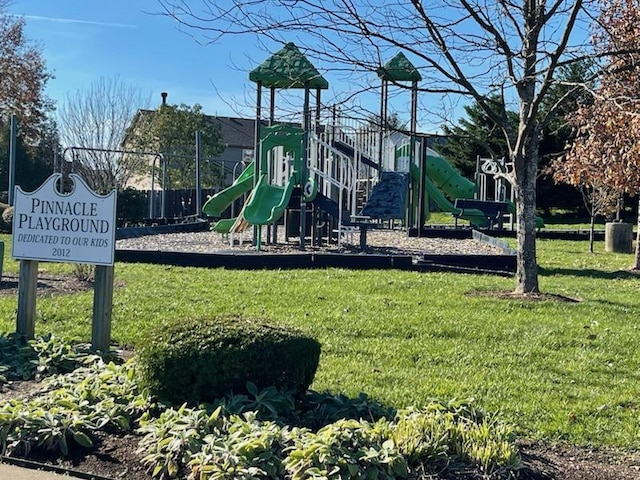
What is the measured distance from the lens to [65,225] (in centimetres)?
570

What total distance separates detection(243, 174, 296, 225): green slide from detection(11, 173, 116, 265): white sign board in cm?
829

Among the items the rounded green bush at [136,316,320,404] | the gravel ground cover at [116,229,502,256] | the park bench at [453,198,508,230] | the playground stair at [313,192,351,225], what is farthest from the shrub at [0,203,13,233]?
the rounded green bush at [136,316,320,404]

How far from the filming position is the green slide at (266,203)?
1416 centimetres

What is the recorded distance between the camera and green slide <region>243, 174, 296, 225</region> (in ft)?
46.4

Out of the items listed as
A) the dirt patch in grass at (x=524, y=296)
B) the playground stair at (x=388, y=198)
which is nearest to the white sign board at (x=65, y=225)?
the dirt patch in grass at (x=524, y=296)

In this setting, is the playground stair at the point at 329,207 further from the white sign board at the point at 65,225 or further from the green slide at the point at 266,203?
the white sign board at the point at 65,225

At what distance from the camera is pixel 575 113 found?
46.2 feet

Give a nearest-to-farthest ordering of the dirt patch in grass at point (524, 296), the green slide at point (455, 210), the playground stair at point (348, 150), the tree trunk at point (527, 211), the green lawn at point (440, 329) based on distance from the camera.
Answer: the green lawn at point (440, 329) → the dirt patch in grass at point (524, 296) → the tree trunk at point (527, 211) → the playground stair at point (348, 150) → the green slide at point (455, 210)

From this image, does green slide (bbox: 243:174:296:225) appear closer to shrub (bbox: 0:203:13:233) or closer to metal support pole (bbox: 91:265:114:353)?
shrub (bbox: 0:203:13:233)

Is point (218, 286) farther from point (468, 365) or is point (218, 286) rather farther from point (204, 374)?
point (204, 374)

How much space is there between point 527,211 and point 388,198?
777 centimetres

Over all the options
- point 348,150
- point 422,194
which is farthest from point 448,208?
point 348,150

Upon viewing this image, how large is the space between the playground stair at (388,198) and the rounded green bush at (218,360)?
1210cm

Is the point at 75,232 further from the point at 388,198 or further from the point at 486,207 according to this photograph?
the point at 486,207
